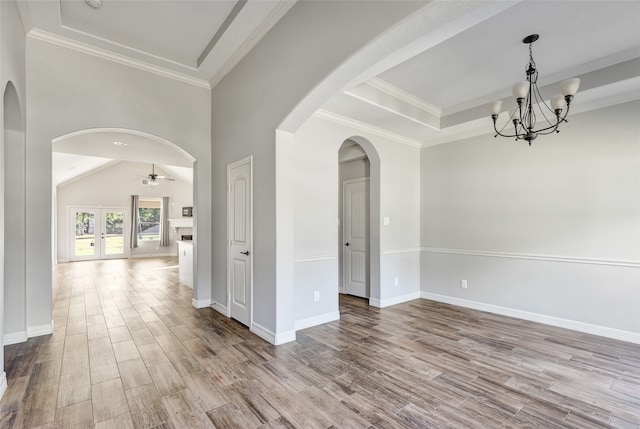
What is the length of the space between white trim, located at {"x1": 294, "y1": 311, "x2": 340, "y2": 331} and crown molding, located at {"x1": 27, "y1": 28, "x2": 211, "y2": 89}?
3.89 metres

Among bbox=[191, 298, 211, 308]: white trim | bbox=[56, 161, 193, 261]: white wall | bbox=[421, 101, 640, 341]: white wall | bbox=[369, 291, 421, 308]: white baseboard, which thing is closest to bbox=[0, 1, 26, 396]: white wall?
bbox=[191, 298, 211, 308]: white trim

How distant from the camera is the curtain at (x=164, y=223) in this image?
12.3m

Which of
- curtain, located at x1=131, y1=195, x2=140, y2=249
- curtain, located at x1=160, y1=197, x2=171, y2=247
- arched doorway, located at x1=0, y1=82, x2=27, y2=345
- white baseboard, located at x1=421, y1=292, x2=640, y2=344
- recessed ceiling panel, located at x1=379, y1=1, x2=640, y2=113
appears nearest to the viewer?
recessed ceiling panel, located at x1=379, y1=1, x2=640, y2=113

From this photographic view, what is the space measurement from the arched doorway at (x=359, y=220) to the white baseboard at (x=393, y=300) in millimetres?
23

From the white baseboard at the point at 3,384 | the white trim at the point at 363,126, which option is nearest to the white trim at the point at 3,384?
the white baseboard at the point at 3,384

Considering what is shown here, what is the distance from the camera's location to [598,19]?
2557 millimetres

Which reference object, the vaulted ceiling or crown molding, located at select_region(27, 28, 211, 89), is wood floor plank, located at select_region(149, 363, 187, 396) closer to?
the vaulted ceiling

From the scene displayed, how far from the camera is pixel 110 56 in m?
3.84

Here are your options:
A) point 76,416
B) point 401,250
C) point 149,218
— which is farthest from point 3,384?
point 149,218

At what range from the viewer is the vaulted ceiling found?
8.70 ft

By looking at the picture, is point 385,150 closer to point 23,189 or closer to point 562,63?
point 562,63

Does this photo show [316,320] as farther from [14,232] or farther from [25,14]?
[25,14]

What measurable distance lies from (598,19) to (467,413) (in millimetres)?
3467

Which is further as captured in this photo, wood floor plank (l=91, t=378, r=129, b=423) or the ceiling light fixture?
the ceiling light fixture
